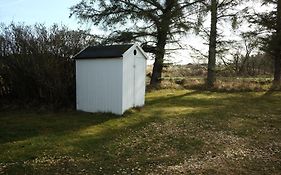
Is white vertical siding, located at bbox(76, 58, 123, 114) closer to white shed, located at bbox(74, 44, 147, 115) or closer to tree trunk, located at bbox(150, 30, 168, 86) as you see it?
white shed, located at bbox(74, 44, 147, 115)

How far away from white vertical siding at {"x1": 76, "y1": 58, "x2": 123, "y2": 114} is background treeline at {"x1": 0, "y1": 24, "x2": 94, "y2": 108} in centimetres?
63

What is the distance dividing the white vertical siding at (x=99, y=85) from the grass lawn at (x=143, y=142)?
24.7 inches

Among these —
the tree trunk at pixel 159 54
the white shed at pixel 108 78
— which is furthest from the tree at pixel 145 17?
the white shed at pixel 108 78

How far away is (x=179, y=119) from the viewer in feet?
39.0

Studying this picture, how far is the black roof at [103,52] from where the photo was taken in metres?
12.2

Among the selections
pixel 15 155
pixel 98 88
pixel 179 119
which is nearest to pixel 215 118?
pixel 179 119

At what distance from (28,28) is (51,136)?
19.0 feet

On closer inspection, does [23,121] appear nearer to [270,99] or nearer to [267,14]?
[270,99]

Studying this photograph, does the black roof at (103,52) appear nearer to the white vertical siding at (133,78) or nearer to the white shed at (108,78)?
the white shed at (108,78)

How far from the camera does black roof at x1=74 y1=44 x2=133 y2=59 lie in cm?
1220

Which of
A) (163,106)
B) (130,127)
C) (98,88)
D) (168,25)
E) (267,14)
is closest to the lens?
(130,127)

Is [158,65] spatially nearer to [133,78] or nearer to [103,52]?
[133,78]

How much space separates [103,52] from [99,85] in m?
1.22

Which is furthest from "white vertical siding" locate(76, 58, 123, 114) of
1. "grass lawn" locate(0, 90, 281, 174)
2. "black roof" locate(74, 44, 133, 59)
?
"grass lawn" locate(0, 90, 281, 174)
